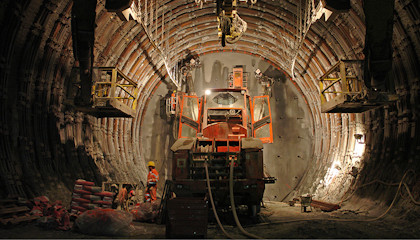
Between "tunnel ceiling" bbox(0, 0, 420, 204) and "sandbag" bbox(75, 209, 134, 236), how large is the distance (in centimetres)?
228

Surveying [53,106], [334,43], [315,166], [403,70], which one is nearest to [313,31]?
[334,43]

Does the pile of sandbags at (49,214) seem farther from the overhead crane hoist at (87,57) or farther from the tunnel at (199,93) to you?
the overhead crane hoist at (87,57)

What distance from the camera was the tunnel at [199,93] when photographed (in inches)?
287

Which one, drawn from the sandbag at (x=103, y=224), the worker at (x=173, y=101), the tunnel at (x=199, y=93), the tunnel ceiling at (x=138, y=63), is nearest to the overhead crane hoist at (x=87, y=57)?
the tunnel at (x=199, y=93)

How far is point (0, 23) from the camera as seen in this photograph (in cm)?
670

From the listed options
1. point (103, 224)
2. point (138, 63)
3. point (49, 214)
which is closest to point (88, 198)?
point (49, 214)

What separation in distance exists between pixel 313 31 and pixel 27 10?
9420mm

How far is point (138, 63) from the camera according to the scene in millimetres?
12875

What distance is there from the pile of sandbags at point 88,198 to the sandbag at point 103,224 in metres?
1.39

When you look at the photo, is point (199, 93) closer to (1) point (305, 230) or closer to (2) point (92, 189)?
(2) point (92, 189)

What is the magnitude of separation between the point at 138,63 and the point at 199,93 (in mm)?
3955

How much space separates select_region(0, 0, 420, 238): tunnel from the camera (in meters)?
7.28

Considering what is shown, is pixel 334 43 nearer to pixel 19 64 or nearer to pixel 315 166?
pixel 315 166

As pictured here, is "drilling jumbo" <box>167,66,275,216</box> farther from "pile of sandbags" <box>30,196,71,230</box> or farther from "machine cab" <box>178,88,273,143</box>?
"pile of sandbags" <box>30,196,71,230</box>
